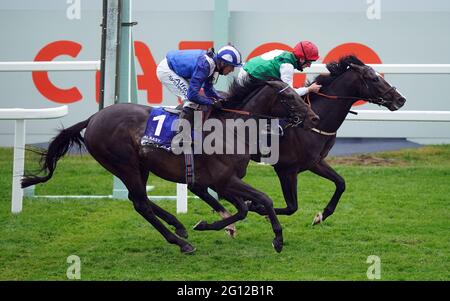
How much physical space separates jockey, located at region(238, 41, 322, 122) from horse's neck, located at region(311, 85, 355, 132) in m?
0.34

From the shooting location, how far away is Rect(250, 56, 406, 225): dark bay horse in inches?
297

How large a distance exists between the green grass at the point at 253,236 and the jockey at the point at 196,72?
Result: 3.65ft

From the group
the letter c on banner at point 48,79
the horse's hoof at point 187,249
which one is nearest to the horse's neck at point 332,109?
the horse's hoof at point 187,249

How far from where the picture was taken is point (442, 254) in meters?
7.04

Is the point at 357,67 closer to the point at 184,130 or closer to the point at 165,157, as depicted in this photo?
the point at 184,130

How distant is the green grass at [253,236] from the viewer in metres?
6.61

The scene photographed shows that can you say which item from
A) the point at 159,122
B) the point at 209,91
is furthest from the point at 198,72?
the point at 159,122

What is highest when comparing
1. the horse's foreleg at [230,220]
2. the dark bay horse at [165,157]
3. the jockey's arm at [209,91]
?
the jockey's arm at [209,91]

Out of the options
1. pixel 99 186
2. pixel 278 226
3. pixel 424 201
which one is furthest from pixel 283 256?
pixel 99 186

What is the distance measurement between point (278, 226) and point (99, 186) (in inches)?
128

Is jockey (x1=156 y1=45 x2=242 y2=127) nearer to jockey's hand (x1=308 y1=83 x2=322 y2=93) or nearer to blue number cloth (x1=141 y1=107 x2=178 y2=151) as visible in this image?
blue number cloth (x1=141 y1=107 x2=178 y2=151)

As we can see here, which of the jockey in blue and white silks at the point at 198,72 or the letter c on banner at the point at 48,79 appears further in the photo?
the letter c on banner at the point at 48,79

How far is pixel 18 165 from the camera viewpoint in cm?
827

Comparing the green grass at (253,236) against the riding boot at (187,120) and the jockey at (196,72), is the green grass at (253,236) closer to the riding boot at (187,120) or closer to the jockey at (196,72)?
the riding boot at (187,120)
